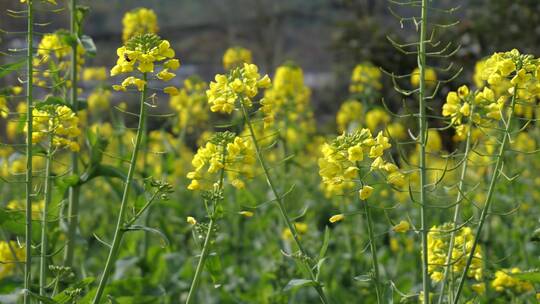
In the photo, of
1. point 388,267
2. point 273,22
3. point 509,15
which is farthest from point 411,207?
point 273,22

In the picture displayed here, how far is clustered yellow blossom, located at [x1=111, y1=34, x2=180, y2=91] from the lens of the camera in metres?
2.51

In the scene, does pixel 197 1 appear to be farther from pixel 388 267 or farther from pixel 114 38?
pixel 388 267

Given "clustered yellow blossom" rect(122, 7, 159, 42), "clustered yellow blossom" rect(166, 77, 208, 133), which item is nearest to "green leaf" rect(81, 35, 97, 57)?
"clustered yellow blossom" rect(122, 7, 159, 42)

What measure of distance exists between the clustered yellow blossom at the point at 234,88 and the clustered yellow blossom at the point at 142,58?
203 mm

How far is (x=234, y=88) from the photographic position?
2.74m

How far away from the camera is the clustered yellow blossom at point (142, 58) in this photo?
2510mm

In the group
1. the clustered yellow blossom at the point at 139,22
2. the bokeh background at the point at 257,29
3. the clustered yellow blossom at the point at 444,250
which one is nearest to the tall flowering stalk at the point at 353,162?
the clustered yellow blossom at the point at 444,250

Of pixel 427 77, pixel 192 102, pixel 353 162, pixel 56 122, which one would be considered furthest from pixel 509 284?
pixel 427 77

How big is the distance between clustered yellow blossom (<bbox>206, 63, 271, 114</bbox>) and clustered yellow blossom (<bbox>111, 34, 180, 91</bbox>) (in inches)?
8.0

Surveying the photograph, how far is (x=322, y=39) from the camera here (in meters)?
25.7

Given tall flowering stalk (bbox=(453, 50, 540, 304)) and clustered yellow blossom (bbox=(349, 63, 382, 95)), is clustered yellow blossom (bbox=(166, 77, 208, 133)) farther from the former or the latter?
tall flowering stalk (bbox=(453, 50, 540, 304))

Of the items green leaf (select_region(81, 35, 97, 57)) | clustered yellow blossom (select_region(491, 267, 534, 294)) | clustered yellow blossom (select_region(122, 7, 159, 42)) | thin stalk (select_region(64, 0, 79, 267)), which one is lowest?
clustered yellow blossom (select_region(491, 267, 534, 294))

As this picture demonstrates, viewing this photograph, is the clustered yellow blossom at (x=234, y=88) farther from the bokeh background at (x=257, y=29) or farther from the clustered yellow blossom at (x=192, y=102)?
the bokeh background at (x=257, y=29)

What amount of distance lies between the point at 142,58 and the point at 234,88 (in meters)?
0.35
